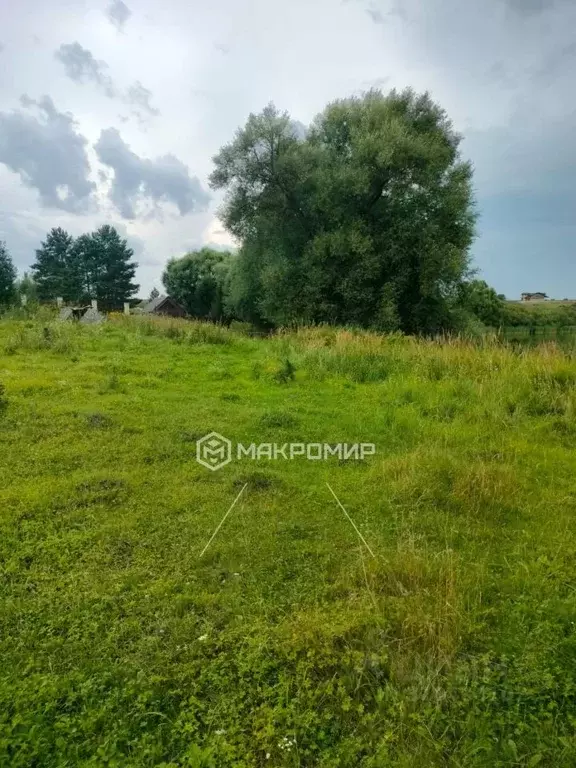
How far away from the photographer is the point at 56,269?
5188 cm

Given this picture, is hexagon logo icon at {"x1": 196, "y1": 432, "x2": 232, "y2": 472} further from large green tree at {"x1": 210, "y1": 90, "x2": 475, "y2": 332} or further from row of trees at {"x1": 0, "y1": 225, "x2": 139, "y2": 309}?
row of trees at {"x1": 0, "y1": 225, "x2": 139, "y2": 309}

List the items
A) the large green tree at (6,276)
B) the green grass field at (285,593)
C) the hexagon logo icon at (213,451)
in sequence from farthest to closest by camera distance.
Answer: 1. the large green tree at (6,276)
2. the hexagon logo icon at (213,451)
3. the green grass field at (285,593)

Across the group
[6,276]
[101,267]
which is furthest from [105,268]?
[6,276]

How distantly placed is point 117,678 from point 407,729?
138 cm

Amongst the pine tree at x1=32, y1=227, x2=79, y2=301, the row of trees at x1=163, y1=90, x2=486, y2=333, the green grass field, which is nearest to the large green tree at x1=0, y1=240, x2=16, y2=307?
the pine tree at x1=32, y1=227, x2=79, y2=301

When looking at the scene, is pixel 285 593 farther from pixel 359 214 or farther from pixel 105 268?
pixel 105 268

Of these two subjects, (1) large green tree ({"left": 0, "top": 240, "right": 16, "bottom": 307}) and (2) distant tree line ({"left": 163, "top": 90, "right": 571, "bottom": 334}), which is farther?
(1) large green tree ({"left": 0, "top": 240, "right": 16, "bottom": 307})

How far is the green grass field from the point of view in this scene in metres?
2.15

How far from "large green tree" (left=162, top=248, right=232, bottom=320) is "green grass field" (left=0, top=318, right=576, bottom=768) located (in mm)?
32265

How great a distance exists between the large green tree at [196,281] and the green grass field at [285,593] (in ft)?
106

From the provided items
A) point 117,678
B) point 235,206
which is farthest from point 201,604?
point 235,206

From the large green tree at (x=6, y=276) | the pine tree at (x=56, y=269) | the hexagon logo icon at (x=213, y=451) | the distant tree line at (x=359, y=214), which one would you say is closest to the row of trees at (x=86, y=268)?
the pine tree at (x=56, y=269)

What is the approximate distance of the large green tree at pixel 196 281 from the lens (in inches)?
1512
